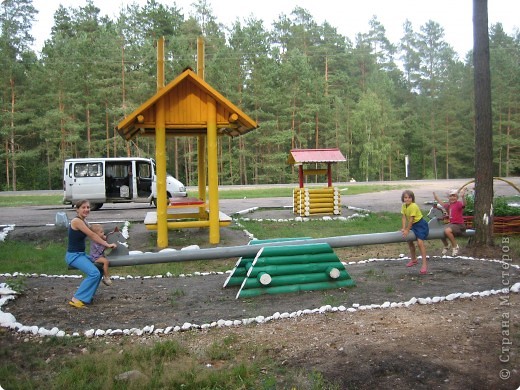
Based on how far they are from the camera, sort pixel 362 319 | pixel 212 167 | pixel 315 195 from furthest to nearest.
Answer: pixel 315 195, pixel 212 167, pixel 362 319

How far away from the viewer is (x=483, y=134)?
27.9 feet

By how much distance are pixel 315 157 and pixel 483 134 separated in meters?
9.42

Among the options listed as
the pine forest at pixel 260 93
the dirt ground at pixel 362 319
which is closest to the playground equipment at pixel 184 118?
the dirt ground at pixel 362 319

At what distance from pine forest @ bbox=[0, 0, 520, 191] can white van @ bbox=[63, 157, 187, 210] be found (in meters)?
18.9

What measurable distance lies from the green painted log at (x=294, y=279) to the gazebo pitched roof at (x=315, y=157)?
1123 cm

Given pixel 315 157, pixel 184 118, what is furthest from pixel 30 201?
pixel 184 118

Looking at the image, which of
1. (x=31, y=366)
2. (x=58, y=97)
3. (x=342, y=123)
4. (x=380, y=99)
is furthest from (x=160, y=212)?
(x=380, y=99)

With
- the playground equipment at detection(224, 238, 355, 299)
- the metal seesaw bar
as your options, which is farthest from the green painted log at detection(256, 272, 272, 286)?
the metal seesaw bar

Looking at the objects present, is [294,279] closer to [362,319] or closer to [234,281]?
[234,281]

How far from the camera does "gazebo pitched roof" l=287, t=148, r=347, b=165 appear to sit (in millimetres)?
17547

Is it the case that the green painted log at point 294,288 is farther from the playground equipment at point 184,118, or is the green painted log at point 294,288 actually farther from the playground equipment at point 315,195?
the playground equipment at point 315,195

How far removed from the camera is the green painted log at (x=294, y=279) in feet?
20.2

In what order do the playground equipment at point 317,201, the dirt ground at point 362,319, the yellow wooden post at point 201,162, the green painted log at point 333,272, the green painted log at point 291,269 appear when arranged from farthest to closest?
1. the playground equipment at point 317,201
2. the yellow wooden post at point 201,162
3. the green painted log at point 333,272
4. the green painted log at point 291,269
5. the dirt ground at point 362,319

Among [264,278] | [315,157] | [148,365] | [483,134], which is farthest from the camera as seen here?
[315,157]
